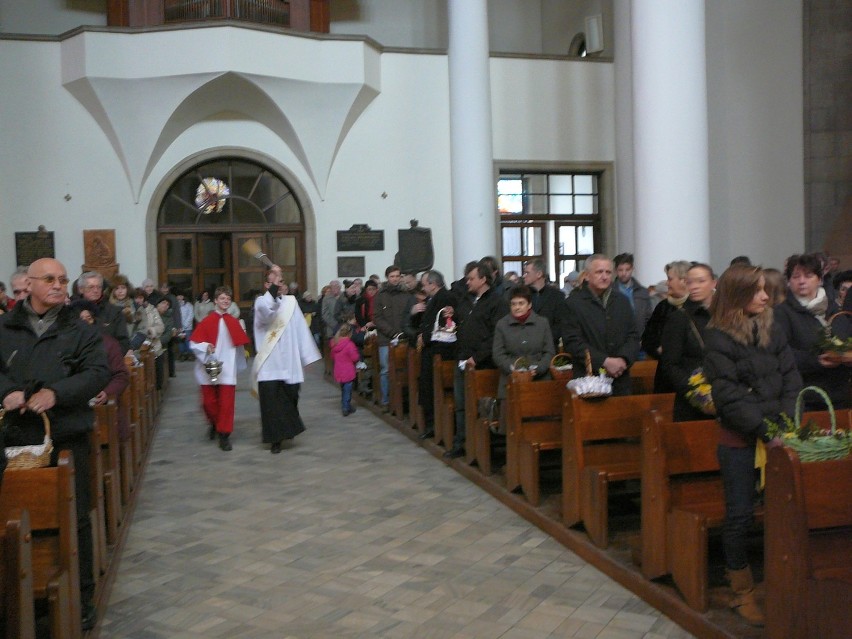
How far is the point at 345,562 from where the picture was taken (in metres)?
4.95

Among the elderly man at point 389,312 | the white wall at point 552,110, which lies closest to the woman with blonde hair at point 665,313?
the elderly man at point 389,312

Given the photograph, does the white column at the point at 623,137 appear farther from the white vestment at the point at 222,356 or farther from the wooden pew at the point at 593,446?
the wooden pew at the point at 593,446

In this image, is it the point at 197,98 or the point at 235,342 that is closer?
the point at 235,342

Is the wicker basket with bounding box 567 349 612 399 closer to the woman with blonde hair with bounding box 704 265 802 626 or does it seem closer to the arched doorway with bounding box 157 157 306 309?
the woman with blonde hair with bounding box 704 265 802 626

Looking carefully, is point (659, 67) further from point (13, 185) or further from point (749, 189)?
point (13, 185)

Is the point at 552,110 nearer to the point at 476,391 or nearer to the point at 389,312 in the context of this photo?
the point at 389,312

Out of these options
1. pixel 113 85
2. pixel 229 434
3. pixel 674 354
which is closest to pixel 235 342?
pixel 229 434

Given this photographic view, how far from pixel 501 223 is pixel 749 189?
4.48 meters

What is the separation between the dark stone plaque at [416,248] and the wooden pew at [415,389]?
24.2ft

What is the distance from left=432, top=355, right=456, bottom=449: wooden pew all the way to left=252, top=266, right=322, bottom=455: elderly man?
1158 millimetres

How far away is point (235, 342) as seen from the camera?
8.47 metres

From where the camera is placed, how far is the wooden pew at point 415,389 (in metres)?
8.37

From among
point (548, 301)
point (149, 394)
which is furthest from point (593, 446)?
point (149, 394)

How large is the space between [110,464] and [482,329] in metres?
2.87
